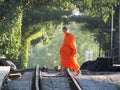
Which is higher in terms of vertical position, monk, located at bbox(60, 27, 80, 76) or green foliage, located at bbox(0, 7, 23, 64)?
monk, located at bbox(60, 27, 80, 76)

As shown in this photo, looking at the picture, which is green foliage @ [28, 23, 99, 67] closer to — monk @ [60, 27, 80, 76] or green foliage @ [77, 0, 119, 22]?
green foliage @ [77, 0, 119, 22]

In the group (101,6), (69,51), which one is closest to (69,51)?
(69,51)

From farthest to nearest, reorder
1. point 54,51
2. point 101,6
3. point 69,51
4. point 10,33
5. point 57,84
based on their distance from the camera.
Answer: point 54,51
point 101,6
point 10,33
point 69,51
point 57,84

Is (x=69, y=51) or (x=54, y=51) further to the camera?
(x=54, y=51)

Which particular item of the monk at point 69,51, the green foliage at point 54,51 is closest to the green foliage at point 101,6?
the monk at point 69,51

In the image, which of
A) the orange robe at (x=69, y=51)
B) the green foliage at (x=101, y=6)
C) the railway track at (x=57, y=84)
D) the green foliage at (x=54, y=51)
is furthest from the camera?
the green foliage at (x=54, y=51)

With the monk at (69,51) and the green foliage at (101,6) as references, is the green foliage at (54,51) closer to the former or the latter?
the green foliage at (101,6)

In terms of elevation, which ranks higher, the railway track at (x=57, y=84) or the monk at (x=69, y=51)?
→ the monk at (x=69, y=51)

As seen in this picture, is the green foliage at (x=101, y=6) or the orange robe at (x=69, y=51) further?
the green foliage at (x=101, y=6)

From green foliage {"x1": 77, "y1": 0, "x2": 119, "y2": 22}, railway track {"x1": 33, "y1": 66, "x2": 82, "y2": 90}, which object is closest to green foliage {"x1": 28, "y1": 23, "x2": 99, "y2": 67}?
green foliage {"x1": 77, "y1": 0, "x2": 119, "y2": 22}

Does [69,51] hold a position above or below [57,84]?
above

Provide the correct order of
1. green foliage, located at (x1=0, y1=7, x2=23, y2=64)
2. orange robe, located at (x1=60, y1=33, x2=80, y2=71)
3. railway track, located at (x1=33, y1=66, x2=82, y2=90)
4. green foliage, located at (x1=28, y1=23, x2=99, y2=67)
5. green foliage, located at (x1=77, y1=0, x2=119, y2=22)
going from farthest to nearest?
green foliage, located at (x1=28, y1=23, x2=99, y2=67), green foliage, located at (x1=77, y1=0, x2=119, y2=22), green foliage, located at (x1=0, y1=7, x2=23, y2=64), orange robe, located at (x1=60, y1=33, x2=80, y2=71), railway track, located at (x1=33, y1=66, x2=82, y2=90)

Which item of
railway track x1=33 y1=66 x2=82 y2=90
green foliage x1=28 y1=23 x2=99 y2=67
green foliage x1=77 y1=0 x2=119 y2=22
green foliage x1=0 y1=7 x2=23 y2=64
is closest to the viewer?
railway track x1=33 y1=66 x2=82 y2=90

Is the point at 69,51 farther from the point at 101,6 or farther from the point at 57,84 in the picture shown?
the point at 101,6
